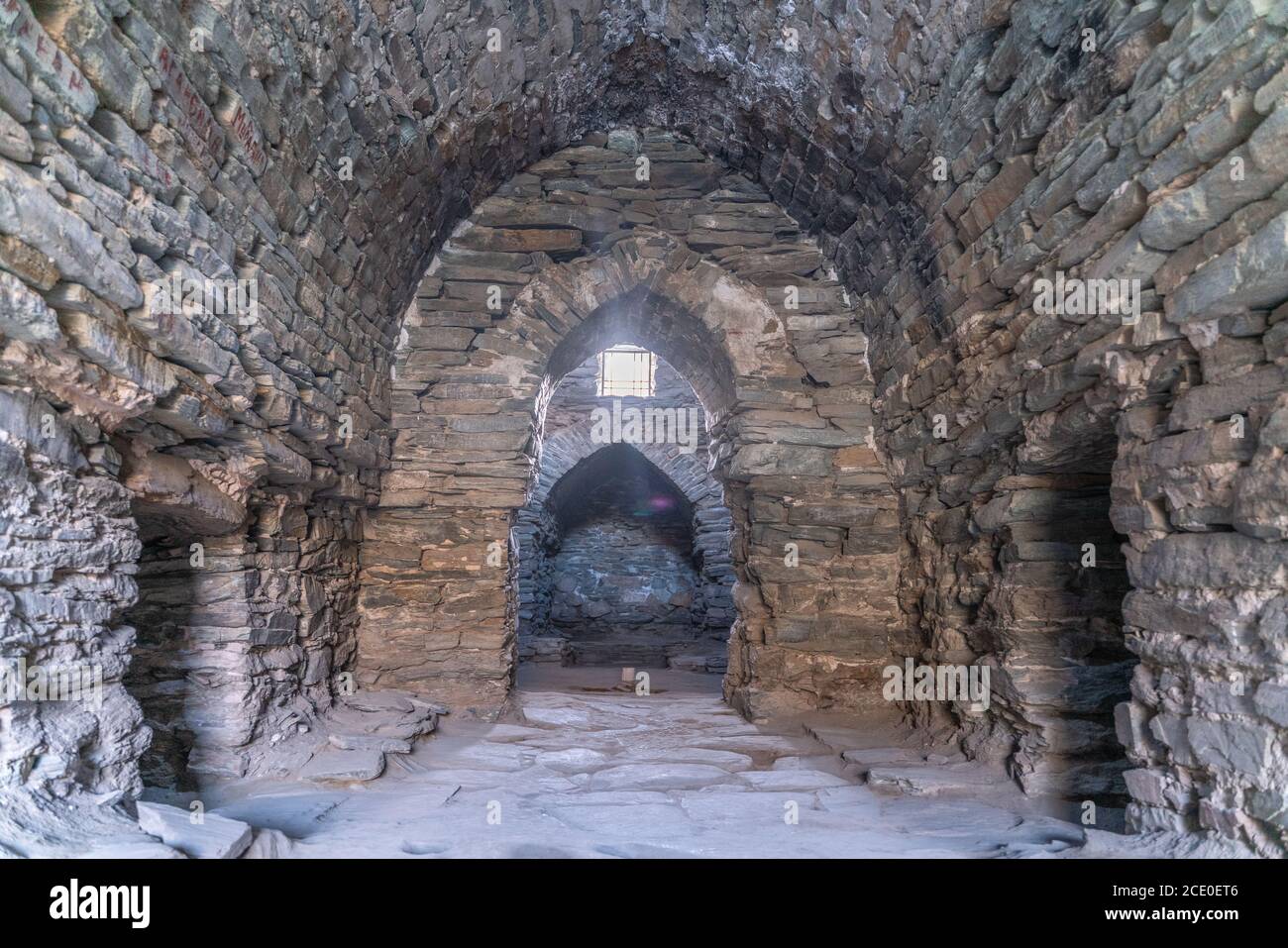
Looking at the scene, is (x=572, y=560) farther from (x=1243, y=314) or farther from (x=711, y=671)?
(x=1243, y=314)

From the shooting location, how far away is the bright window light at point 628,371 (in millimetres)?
12391

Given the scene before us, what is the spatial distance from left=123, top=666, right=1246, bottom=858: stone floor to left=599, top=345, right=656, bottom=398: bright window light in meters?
7.21

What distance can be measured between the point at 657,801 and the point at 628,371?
30.2 ft

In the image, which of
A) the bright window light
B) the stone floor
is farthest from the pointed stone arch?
the bright window light

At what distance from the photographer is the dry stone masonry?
2443 mm

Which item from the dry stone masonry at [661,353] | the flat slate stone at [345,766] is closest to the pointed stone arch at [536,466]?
Answer: the dry stone masonry at [661,353]

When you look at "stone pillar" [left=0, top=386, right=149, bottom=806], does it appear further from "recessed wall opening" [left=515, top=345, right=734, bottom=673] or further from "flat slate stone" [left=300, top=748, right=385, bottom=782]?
"recessed wall opening" [left=515, top=345, right=734, bottom=673]

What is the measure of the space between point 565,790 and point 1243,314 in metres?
3.58

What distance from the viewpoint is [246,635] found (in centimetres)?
408

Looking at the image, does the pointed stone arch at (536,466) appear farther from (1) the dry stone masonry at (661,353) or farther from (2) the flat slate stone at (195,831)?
(2) the flat slate stone at (195,831)

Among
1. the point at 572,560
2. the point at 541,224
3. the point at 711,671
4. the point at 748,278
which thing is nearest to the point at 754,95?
the point at 748,278

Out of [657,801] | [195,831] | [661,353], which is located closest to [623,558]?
[661,353]

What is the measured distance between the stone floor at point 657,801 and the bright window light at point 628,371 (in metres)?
7.21

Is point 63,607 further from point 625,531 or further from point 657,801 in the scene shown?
point 625,531
